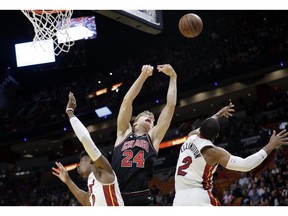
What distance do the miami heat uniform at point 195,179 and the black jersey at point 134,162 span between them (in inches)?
10.0

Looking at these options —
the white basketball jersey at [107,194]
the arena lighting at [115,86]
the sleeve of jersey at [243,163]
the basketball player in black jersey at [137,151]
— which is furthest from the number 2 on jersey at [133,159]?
the arena lighting at [115,86]

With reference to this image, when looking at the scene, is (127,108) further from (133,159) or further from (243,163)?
(243,163)

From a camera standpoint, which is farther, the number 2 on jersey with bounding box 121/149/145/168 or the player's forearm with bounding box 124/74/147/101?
the player's forearm with bounding box 124/74/147/101

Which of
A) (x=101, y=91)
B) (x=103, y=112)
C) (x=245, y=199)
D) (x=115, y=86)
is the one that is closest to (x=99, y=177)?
(x=245, y=199)

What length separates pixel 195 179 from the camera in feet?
13.6

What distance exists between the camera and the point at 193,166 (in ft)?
13.6

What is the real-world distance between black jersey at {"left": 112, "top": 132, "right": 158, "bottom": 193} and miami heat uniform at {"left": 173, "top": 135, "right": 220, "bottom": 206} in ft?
0.83

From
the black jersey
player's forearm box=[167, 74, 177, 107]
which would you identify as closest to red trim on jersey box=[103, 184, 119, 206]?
the black jersey

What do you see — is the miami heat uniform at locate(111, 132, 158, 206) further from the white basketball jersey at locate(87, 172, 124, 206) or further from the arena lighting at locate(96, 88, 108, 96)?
the arena lighting at locate(96, 88, 108, 96)

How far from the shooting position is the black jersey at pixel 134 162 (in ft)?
13.7

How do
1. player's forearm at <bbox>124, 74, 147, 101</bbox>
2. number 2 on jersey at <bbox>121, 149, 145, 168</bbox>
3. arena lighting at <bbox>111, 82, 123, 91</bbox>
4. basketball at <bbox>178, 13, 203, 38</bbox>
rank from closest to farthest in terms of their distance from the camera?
number 2 on jersey at <bbox>121, 149, 145, 168</bbox>, player's forearm at <bbox>124, 74, 147, 101</bbox>, basketball at <bbox>178, 13, 203, 38</bbox>, arena lighting at <bbox>111, 82, 123, 91</bbox>

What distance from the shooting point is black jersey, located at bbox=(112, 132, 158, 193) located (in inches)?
165

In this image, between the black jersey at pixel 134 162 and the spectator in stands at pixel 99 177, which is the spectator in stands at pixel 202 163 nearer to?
the black jersey at pixel 134 162
